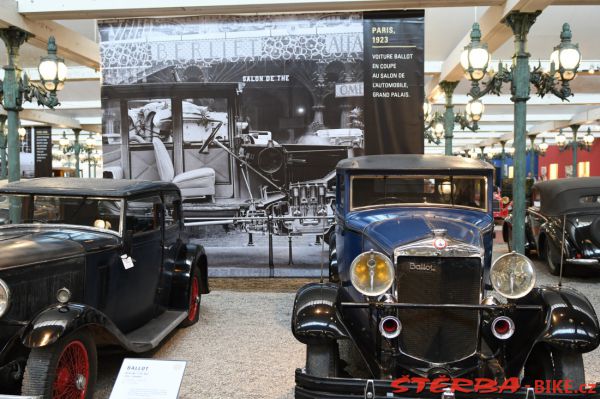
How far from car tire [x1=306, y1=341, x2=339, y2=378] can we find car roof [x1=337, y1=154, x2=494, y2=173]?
1.68 meters

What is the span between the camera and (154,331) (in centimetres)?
425

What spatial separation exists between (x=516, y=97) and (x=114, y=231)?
5.53m

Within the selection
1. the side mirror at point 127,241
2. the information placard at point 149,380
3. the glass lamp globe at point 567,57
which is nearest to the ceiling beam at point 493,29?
the glass lamp globe at point 567,57

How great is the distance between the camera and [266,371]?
4.07 meters

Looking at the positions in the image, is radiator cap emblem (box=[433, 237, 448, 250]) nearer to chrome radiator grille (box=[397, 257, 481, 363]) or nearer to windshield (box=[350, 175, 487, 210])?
chrome radiator grille (box=[397, 257, 481, 363])

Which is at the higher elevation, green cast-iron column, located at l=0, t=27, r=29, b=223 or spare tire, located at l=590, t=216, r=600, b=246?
green cast-iron column, located at l=0, t=27, r=29, b=223

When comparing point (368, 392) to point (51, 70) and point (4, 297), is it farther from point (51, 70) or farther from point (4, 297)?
point (51, 70)

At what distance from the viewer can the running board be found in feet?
12.7

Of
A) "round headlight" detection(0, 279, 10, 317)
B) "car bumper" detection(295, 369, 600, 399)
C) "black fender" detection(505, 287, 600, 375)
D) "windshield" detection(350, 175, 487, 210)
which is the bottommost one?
"car bumper" detection(295, 369, 600, 399)

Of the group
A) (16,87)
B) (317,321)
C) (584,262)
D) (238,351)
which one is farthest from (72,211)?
(584,262)

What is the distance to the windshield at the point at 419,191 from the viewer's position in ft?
13.8

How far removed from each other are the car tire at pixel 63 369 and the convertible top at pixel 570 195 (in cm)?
694

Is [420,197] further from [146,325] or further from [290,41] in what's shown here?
[290,41]

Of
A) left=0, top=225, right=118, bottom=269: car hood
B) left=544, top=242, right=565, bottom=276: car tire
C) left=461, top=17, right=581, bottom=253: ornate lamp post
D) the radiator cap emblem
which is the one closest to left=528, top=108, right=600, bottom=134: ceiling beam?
left=544, top=242, right=565, bottom=276: car tire
